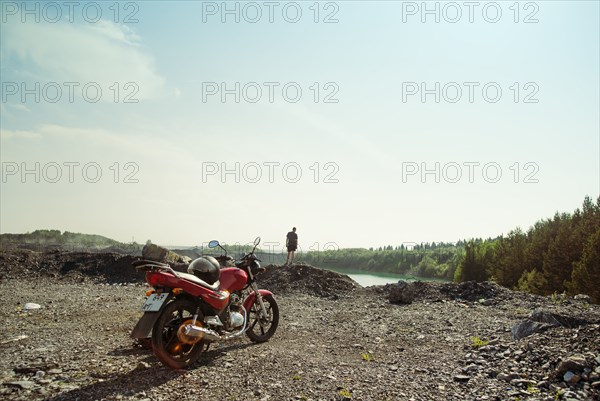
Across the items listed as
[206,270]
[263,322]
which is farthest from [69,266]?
[206,270]

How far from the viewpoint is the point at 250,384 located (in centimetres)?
519

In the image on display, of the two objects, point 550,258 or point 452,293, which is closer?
point 452,293

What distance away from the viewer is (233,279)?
717 centimetres

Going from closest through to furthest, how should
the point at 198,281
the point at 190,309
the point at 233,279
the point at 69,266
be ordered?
the point at 190,309 < the point at 198,281 < the point at 233,279 < the point at 69,266

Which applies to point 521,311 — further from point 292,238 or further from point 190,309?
point 292,238

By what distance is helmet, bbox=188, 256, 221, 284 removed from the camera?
21.5ft

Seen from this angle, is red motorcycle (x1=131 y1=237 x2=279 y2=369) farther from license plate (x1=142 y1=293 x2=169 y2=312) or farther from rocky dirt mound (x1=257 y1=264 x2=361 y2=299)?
rocky dirt mound (x1=257 y1=264 x2=361 y2=299)

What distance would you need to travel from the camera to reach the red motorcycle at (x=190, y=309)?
5434 mm

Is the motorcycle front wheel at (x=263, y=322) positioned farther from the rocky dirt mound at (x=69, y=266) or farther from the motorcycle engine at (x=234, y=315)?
the rocky dirt mound at (x=69, y=266)

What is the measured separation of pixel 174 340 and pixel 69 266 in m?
19.7

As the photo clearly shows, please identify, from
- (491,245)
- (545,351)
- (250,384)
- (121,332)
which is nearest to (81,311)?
(121,332)

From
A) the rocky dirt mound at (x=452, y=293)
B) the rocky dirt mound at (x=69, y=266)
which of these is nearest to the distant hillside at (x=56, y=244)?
the rocky dirt mound at (x=69, y=266)

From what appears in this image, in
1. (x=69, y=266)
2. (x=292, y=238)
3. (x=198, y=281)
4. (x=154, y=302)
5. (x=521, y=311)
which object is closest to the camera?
(x=154, y=302)

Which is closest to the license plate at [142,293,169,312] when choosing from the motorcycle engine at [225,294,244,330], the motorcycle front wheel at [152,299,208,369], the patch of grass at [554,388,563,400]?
the motorcycle front wheel at [152,299,208,369]
